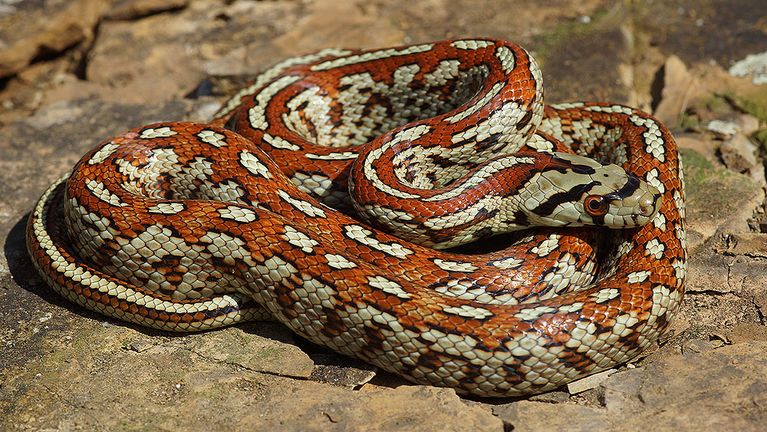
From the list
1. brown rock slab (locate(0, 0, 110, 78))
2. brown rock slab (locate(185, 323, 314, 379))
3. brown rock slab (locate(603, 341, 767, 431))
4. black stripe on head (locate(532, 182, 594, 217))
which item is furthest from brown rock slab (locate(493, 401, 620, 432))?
brown rock slab (locate(0, 0, 110, 78))

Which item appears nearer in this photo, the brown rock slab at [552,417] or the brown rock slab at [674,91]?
the brown rock slab at [552,417]

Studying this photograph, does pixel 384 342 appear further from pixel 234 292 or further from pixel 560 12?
pixel 560 12

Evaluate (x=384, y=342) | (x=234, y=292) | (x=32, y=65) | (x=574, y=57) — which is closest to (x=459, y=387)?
(x=384, y=342)

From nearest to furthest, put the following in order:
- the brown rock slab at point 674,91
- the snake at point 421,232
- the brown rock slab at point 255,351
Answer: the snake at point 421,232 < the brown rock slab at point 255,351 < the brown rock slab at point 674,91

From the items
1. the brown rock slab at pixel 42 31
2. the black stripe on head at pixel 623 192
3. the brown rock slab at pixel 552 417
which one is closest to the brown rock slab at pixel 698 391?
the brown rock slab at pixel 552 417

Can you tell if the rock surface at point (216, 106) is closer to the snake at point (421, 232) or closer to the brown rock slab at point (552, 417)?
the brown rock slab at point (552, 417)

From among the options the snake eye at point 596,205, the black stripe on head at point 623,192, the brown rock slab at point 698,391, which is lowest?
the brown rock slab at point 698,391

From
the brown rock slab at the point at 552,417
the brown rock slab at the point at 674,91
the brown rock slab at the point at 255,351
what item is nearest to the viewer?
the brown rock slab at the point at 552,417

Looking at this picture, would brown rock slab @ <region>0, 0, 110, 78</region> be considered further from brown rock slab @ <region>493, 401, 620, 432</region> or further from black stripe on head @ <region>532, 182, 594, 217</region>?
brown rock slab @ <region>493, 401, 620, 432</region>

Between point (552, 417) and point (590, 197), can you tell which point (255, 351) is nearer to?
point (552, 417)
